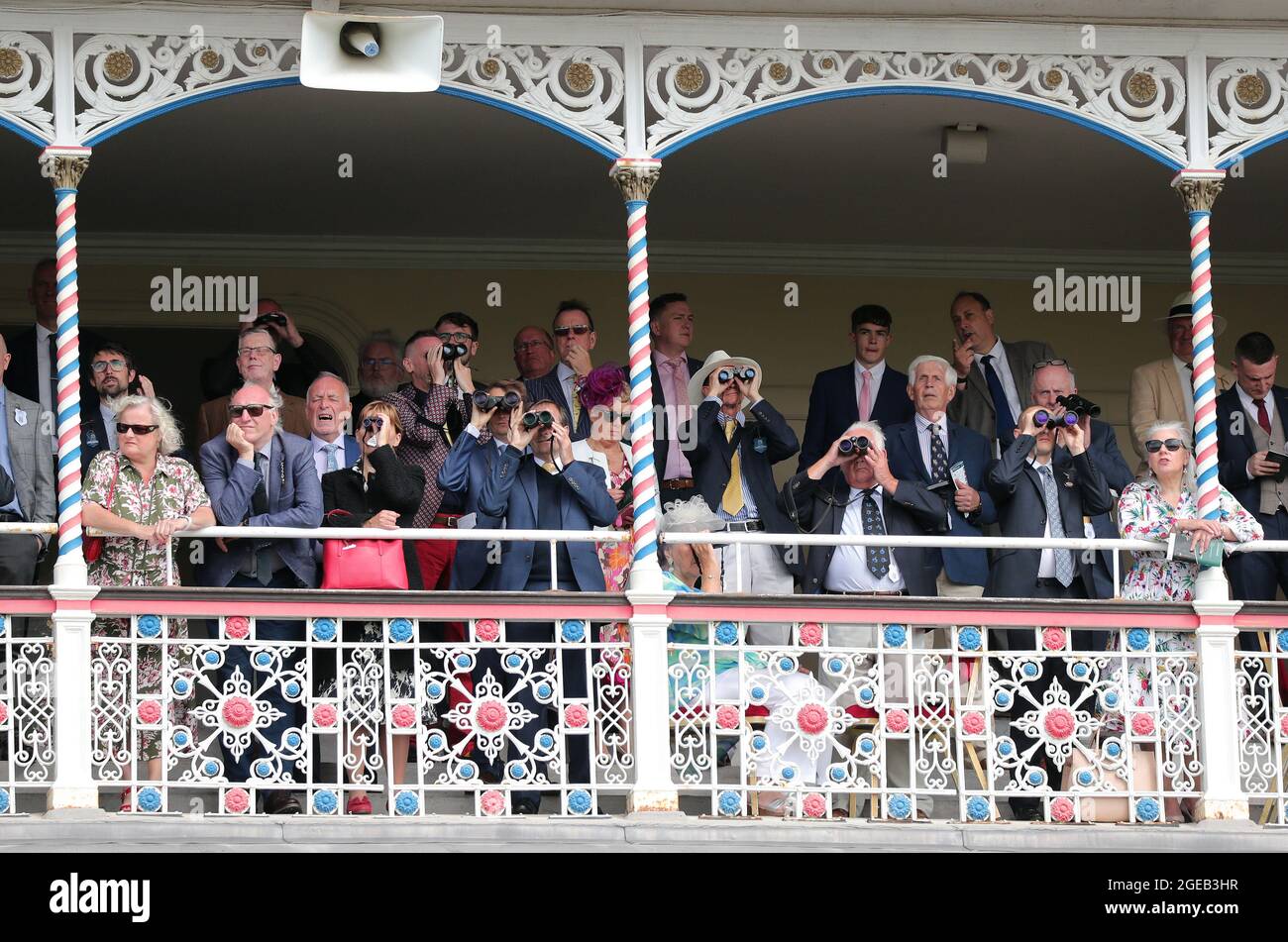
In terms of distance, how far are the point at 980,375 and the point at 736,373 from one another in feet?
6.71

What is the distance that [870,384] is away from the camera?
40.8 feet

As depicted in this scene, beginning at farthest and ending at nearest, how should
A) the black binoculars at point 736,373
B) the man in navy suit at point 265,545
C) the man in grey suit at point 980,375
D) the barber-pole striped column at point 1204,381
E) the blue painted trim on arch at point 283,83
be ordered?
1. the man in grey suit at point 980,375
2. the black binoculars at point 736,373
3. the barber-pole striped column at point 1204,381
4. the blue painted trim on arch at point 283,83
5. the man in navy suit at point 265,545

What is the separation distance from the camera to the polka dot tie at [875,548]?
10.9m

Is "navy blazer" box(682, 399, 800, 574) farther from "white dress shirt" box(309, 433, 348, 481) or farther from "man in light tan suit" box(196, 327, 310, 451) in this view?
"man in light tan suit" box(196, 327, 310, 451)

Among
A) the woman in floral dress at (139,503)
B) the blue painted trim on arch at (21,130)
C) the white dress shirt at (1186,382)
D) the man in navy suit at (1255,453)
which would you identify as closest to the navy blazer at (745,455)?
the man in navy suit at (1255,453)

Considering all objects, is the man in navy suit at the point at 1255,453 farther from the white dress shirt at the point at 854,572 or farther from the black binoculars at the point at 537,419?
the black binoculars at the point at 537,419

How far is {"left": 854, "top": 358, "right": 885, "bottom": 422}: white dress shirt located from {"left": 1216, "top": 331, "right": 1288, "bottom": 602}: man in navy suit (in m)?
1.84

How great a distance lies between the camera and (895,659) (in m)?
10.8

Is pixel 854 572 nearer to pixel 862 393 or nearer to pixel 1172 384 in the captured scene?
pixel 862 393

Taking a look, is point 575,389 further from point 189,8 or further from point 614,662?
point 189,8

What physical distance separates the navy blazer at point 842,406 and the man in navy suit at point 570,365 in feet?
4.44

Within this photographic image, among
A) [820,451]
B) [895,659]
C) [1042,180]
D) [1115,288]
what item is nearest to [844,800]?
[895,659]

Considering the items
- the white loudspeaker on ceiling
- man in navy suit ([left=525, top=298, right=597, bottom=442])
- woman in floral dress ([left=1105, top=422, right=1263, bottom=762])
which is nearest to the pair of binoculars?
man in navy suit ([left=525, top=298, right=597, bottom=442])

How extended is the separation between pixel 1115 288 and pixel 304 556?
673 centimetres
